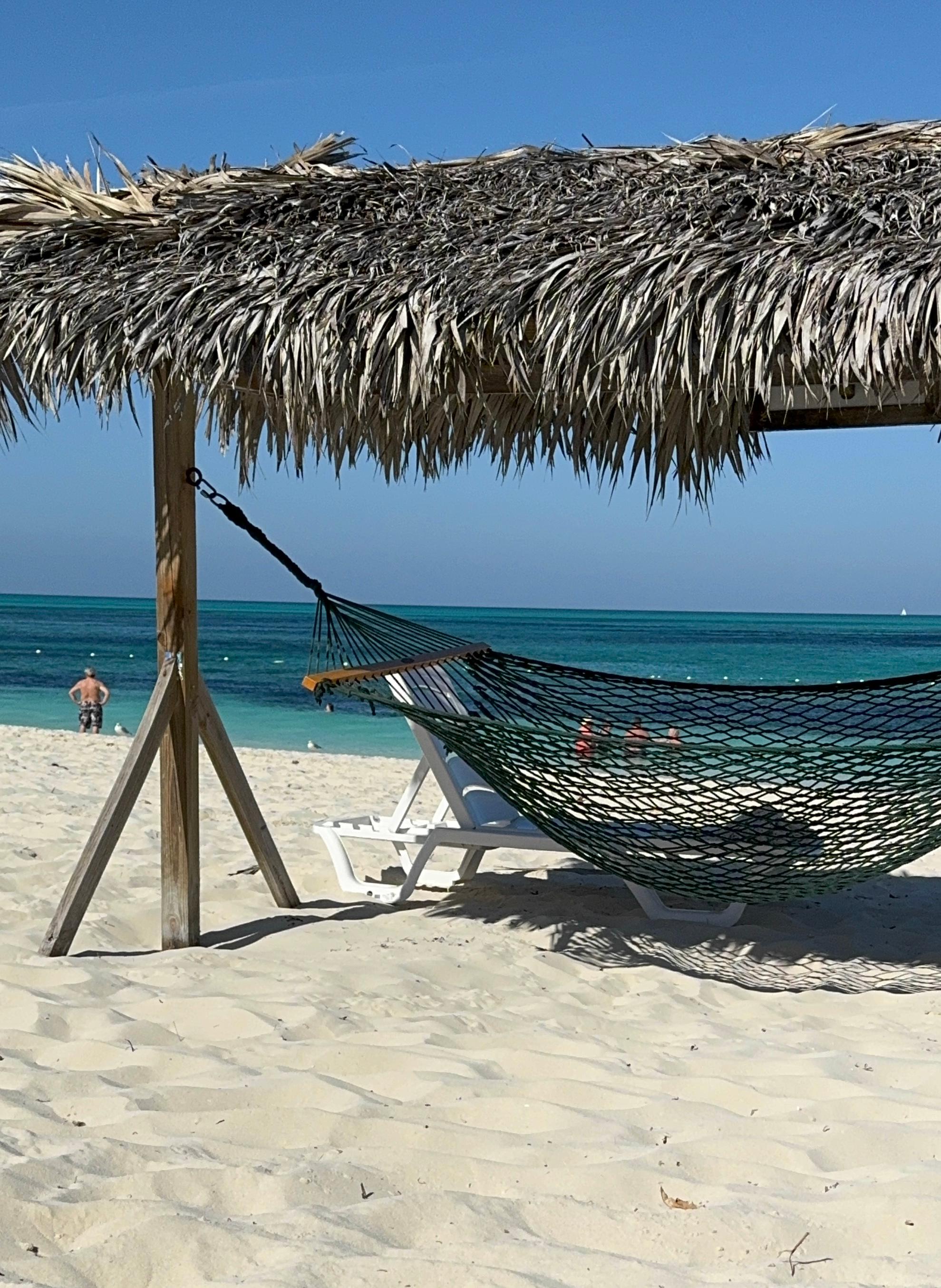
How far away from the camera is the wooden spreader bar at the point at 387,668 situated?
2896 millimetres

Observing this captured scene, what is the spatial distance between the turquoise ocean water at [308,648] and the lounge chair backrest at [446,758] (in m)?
7.03

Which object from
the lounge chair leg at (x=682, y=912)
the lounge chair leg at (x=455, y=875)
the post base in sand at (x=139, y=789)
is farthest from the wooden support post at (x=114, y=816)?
the lounge chair leg at (x=682, y=912)

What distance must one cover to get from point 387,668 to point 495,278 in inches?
40.5

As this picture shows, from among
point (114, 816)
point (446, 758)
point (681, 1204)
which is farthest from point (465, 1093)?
point (446, 758)

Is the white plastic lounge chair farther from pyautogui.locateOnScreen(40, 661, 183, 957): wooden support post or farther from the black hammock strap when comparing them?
pyautogui.locateOnScreen(40, 661, 183, 957): wooden support post

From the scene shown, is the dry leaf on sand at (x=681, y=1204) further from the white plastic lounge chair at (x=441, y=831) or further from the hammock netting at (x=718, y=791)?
the white plastic lounge chair at (x=441, y=831)

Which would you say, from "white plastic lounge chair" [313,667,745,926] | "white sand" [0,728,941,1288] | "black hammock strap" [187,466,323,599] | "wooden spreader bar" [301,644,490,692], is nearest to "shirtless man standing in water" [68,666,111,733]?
"white sand" [0,728,941,1288]

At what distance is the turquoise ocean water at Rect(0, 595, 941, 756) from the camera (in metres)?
13.4

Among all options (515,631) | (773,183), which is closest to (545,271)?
(773,183)

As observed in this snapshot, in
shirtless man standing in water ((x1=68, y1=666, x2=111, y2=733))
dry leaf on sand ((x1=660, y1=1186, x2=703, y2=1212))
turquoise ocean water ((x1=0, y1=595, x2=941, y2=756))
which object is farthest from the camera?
turquoise ocean water ((x1=0, y1=595, x2=941, y2=756))

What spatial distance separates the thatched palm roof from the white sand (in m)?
1.21

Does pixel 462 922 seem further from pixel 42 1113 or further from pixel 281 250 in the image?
pixel 281 250

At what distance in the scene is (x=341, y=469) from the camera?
139 inches

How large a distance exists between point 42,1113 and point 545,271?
1.83 meters
